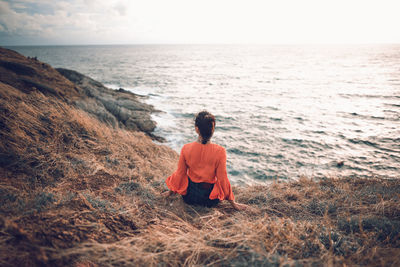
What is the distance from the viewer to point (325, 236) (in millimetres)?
2150

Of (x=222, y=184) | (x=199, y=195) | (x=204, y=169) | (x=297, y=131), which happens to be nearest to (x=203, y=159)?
(x=204, y=169)

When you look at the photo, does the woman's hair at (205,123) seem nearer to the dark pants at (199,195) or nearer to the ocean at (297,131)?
the dark pants at (199,195)

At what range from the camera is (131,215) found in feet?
8.26

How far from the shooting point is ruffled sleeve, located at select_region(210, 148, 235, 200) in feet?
9.73

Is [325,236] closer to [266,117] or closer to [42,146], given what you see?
[42,146]

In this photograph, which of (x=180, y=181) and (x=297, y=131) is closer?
(x=180, y=181)

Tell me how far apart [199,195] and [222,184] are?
1.59ft

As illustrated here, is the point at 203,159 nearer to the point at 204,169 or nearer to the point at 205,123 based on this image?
the point at 204,169

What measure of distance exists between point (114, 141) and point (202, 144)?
13.2 feet

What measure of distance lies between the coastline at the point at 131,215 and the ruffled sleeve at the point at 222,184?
0.30m

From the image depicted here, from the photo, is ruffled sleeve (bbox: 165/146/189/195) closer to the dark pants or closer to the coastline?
the dark pants

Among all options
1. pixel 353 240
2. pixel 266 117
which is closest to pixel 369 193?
pixel 353 240

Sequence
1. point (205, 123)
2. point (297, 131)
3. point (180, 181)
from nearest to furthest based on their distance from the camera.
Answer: point (205, 123), point (180, 181), point (297, 131)

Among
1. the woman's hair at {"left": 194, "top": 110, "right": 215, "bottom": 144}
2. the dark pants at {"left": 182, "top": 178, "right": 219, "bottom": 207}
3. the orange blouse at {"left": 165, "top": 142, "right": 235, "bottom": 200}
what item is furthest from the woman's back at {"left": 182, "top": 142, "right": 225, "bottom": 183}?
the woman's hair at {"left": 194, "top": 110, "right": 215, "bottom": 144}
